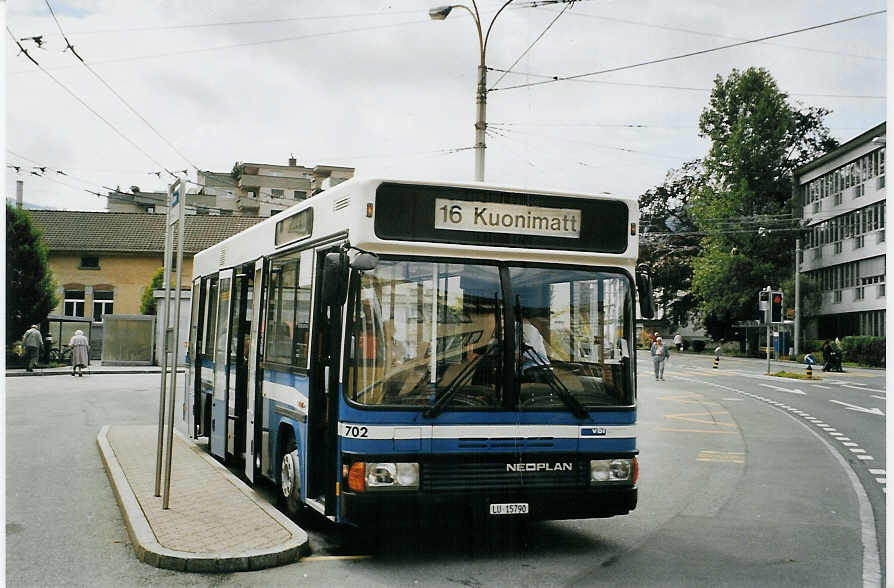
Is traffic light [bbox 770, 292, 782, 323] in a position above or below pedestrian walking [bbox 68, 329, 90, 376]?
above

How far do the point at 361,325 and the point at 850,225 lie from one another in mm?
54464

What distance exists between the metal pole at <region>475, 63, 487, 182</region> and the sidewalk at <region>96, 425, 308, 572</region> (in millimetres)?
8916

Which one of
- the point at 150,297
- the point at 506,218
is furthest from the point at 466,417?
the point at 150,297

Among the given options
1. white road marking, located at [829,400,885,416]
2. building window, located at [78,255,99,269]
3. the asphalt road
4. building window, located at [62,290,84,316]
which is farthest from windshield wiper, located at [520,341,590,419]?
building window, located at [78,255,99,269]

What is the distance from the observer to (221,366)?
11.9 meters

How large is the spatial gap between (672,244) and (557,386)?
2846 inches

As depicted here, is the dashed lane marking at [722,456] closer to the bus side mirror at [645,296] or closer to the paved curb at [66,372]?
the bus side mirror at [645,296]

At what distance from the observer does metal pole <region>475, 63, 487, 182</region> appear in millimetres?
19031

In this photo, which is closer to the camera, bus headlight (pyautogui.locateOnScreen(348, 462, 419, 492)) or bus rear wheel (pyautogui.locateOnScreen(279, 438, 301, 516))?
bus headlight (pyautogui.locateOnScreen(348, 462, 419, 492))

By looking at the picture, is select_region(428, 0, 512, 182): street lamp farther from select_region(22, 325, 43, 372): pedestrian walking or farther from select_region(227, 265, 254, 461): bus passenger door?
select_region(22, 325, 43, 372): pedestrian walking

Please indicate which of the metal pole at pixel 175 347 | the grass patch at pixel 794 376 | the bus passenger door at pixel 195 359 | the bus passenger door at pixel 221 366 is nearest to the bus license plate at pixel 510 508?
the metal pole at pixel 175 347

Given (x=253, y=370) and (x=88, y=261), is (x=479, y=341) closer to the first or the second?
(x=253, y=370)

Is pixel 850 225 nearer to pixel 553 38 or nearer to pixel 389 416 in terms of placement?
pixel 553 38

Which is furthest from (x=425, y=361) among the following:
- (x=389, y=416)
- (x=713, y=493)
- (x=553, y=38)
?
(x=553, y=38)
